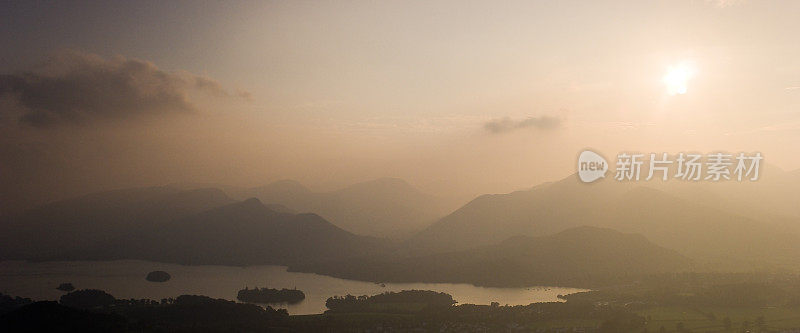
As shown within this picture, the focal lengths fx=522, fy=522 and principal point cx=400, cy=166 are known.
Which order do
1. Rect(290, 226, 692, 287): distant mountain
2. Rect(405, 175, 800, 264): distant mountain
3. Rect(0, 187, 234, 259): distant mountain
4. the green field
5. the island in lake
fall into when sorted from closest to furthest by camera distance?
the green field
the island in lake
Rect(290, 226, 692, 287): distant mountain
Rect(405, 175, 800, 264): distant mountain
Rect(0, 187, 234, 259): distant mountain

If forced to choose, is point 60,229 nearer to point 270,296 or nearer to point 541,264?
point 270,296

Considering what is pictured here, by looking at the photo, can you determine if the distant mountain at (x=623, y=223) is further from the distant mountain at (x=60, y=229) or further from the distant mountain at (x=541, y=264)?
the distant mountain at (x=60, y=229)

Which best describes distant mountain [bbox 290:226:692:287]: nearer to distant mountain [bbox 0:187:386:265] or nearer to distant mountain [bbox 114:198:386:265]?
distant mountain [bbox 114:198:386:265]

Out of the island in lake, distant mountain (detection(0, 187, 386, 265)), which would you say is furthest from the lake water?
distant mountain (detection(0, 187, 386, 265))

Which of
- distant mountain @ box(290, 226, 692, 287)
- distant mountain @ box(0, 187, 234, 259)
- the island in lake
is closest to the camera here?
the island in lake

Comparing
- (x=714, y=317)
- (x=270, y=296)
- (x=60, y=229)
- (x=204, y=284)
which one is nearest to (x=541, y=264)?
(x=714, y=317)

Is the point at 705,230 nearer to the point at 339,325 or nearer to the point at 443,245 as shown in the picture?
the point at 443,245
